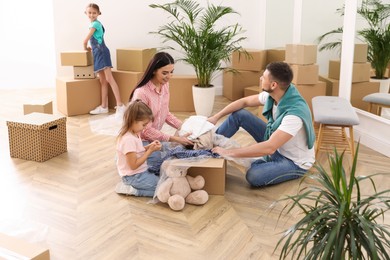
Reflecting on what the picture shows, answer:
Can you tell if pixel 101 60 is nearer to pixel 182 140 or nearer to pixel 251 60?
pixel 251 60

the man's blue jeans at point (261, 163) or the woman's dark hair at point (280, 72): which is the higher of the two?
the woman's dark hair at point (280, 72)

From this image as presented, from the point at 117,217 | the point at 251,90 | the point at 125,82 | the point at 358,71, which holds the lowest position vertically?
the point at 117,217

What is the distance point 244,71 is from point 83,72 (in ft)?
6.79

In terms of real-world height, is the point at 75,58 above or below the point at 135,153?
above

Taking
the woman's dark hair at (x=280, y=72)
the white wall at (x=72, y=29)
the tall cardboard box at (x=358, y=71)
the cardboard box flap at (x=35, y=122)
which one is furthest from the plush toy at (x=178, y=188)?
the white wall at (x=72, y=29)

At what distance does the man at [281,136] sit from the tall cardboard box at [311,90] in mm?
1359

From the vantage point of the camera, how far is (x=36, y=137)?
386 cm

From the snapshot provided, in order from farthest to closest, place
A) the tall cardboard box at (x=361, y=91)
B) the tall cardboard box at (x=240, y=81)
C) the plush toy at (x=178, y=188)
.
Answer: the tall cardboard box at (x=240, y=81)
the tall cardboard box at (x=361, y=91)
the plush toy at (x=178, y=188)

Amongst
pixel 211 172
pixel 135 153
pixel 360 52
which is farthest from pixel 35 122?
pixel 360 52

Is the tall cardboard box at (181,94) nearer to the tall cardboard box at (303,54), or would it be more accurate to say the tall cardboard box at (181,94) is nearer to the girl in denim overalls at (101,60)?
the girl in denim overalls at (101,60)

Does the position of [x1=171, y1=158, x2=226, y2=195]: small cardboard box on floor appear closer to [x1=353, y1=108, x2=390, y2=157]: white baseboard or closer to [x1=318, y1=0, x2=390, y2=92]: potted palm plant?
[x1=353, y1=108, x2=390, y2=157]: white baseboard

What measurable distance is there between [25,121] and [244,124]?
180 centimetres

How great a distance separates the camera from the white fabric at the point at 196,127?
335cm

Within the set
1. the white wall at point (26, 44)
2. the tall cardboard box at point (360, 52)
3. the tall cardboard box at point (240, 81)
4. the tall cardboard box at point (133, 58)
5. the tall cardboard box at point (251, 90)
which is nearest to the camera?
the tall cardboard box at point (360, 52)
